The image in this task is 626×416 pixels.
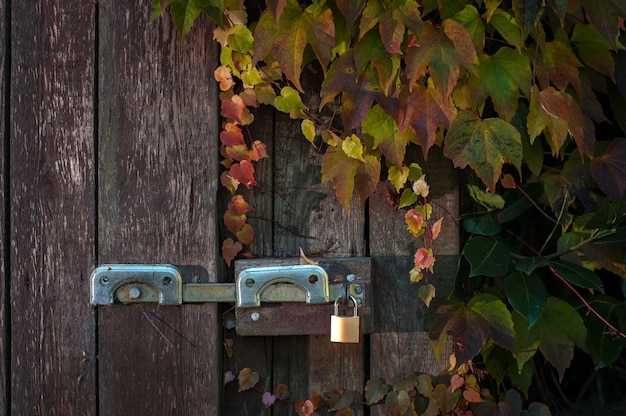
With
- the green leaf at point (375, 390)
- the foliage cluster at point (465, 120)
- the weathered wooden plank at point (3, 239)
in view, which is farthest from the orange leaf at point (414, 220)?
the weathered wooden plank at point (3, 239)

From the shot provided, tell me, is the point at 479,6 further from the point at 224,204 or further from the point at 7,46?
the point at 7,46

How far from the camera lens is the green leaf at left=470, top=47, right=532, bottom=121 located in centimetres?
143

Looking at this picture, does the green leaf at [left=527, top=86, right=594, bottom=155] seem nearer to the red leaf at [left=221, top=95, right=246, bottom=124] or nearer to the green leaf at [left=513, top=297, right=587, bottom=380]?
the green leaf at [left=513, top=297, right=587, bottom=380]

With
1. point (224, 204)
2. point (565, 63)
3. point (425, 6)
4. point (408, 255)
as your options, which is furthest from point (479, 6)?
point (224, 204)

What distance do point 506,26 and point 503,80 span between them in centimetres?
10

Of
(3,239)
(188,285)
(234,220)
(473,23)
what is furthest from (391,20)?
(3,239)

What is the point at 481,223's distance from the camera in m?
1.55

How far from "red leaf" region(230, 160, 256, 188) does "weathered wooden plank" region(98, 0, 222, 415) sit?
5 centimetres

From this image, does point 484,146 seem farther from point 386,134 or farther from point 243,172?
point 243,172

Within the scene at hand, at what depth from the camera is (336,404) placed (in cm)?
160

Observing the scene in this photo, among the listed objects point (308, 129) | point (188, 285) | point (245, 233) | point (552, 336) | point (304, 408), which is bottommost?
point (304, 408)

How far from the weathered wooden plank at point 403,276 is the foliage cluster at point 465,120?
0.04 meters

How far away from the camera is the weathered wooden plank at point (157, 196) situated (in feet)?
5.11

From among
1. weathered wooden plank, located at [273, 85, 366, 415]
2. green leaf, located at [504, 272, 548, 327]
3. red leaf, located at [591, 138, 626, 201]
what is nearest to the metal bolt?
weathered wooden plank, located at [273, 85, 366, 415]
